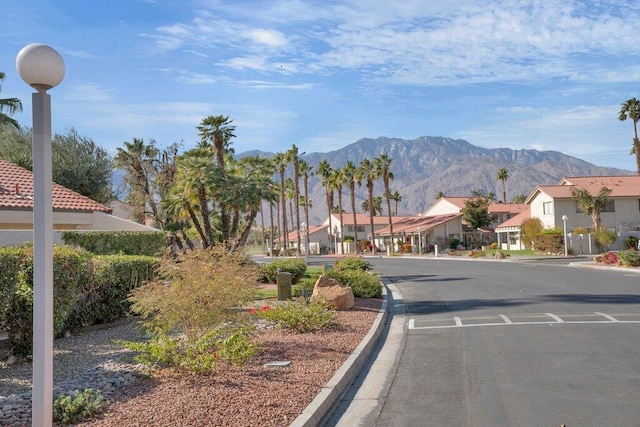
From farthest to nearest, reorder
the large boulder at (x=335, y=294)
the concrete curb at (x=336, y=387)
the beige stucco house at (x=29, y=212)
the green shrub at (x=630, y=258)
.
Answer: the green shrub at (x=630, y=258), the large boulder at (x=335, y=294), the beige stucco house at (x=29, y=212), the concrete curb at (x=336, y=387)

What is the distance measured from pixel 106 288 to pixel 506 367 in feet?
29.0

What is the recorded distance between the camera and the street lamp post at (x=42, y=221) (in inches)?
200

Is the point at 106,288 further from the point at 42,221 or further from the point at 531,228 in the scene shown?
the point at 531,228

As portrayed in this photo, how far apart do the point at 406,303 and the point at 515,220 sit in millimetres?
53064

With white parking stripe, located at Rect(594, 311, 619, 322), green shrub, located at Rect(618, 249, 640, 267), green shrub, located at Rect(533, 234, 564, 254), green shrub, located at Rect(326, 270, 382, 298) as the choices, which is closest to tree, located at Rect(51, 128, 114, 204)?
green shrub, located at Rect(326, 270, 382, 298)

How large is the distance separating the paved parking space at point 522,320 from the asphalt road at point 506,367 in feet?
0.07

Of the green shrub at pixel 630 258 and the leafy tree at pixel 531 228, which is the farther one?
the leafy tree at pixel 531 228

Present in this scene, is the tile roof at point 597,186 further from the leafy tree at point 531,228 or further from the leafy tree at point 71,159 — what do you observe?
the leafy tree at point 71,159

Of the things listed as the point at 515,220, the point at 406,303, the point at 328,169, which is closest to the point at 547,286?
the point at 406,303

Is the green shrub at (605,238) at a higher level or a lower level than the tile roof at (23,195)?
lower

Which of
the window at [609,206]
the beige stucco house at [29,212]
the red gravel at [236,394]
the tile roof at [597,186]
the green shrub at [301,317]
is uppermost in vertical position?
the tile roof at [597,186]

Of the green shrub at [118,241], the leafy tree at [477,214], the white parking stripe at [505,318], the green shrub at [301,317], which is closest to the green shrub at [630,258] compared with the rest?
the white parking stripe at [505,318]

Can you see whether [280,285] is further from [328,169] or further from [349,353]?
[328,169]

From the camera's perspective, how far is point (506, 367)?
9750mm
